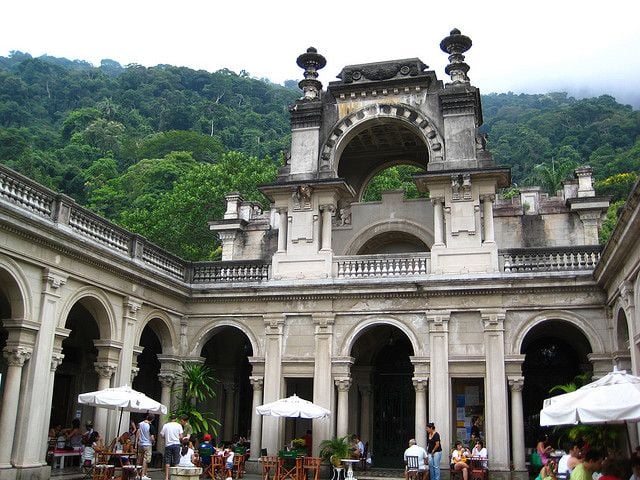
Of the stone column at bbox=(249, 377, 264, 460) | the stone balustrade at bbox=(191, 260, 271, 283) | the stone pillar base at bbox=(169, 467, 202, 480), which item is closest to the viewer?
the stone pillar base at bbox=(169, 467, 202, 480)

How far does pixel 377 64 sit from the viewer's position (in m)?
22.5

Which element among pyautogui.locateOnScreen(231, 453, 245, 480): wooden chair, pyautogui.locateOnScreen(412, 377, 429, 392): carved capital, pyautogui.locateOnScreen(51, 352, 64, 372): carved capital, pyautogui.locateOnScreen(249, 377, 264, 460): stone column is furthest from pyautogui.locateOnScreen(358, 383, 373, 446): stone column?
pyautogui.locateOnScreen(51, 352, 64, 372): carved capital

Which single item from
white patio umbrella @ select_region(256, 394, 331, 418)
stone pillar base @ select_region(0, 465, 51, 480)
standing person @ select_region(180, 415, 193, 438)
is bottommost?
stone pillar base @ select_region(0, 465, 51, 480)

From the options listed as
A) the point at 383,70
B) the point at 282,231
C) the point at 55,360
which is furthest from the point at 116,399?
the point at 383,70

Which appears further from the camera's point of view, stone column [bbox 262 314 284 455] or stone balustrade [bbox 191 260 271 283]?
stone balustrade [bbox 191 260 271 283]

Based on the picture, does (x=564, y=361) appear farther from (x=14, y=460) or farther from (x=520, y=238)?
(x=14, y=460)

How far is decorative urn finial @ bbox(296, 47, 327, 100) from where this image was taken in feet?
76.6

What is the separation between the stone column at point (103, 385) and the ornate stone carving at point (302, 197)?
7.66 metres

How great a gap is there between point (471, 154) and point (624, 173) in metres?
42.7

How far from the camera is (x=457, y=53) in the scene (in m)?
22.1

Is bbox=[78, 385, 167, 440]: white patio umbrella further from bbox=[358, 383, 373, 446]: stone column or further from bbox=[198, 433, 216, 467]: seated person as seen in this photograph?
bbox=[358, 383, 373, 446]: stone column

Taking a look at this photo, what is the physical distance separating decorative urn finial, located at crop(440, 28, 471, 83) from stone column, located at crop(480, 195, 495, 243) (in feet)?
13.5

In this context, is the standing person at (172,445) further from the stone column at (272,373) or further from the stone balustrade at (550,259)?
the stone balustrade at (550,259)

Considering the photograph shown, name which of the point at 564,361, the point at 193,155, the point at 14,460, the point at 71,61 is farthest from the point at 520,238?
the point at 71,61
